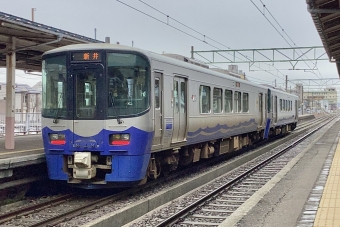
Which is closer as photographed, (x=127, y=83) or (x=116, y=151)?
(x=116, y=151)

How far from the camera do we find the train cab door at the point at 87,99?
8.90 m

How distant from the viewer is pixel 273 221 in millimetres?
7266

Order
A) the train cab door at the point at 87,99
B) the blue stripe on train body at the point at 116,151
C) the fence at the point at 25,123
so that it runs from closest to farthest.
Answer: the blue stripe on train body at the point at 116,151 → the train cab door at the point at 87,99 → the fence at the point at 25,123

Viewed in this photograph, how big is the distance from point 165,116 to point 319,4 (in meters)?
6.38

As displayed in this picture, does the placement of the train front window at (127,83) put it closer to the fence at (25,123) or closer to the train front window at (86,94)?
the train front window at (86,94)

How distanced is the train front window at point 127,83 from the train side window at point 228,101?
6.05m

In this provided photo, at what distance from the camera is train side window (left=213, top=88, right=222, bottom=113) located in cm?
1366

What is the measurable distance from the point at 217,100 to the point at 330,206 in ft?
21.6

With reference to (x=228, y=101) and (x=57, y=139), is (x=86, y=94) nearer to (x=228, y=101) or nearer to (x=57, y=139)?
(x=57, y=139)

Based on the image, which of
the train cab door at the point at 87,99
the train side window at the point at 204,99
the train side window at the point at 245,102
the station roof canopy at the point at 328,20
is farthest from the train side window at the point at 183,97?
the train side window at the point at 245,102

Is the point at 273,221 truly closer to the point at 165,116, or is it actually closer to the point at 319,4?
the point at 165,116

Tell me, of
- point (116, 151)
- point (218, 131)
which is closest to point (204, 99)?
point (218, 131)

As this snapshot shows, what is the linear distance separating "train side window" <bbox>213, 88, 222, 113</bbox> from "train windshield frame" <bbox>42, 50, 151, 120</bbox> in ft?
15.9

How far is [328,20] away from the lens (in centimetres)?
1523
